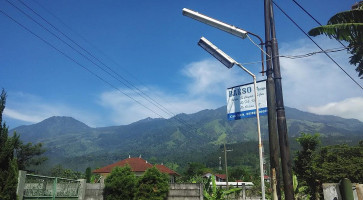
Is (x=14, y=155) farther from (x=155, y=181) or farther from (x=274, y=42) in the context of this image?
(x=274, y=42)

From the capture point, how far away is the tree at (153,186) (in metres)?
18.7

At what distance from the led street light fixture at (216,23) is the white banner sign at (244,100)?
152 cm

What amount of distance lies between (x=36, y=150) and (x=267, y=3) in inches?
1709

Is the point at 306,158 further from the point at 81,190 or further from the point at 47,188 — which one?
the point at 47,188

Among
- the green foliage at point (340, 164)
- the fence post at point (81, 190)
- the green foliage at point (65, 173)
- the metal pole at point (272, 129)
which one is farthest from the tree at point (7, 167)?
the green foliage at point (65, 173)

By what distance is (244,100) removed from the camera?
843 cm

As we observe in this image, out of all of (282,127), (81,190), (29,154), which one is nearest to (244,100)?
(282,127)

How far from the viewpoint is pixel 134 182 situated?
19.5 metres

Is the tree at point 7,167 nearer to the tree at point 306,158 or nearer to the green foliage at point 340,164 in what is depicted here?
the green foliage at point 340,164

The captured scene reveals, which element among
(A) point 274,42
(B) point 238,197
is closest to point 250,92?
(A) point 274,42

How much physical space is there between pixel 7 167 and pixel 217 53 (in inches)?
376

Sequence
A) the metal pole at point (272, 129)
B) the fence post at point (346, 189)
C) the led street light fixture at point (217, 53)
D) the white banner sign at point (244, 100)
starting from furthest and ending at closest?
the led street light fixture at point (217, 53)
the white banner sign at point (244, 100)
the metal pole at point (272, 129)
the fence post at point (346, 189)

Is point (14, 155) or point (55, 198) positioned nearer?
point (14, 155)

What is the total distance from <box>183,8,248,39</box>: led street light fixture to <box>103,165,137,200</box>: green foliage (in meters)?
13.9
